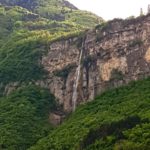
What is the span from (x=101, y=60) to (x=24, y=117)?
15.8 m

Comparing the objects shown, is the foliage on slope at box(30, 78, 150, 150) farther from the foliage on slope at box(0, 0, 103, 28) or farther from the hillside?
the foliage on slope at box(0, 0, 103, 28)

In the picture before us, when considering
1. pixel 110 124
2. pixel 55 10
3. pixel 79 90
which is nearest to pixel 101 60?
pixel 79 90

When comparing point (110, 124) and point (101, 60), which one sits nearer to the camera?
point (110, 124)

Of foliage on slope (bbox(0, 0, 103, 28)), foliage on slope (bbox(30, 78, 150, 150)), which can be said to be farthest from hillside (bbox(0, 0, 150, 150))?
foliage on slope (bbox(0, 0, 103, 28))

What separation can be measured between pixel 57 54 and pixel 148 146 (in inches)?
1649

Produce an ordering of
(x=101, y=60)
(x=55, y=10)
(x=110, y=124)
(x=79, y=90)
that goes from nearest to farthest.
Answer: (x=110, y=124), (x=79, y=90), (x=101, y=60), (x=55, y=10)

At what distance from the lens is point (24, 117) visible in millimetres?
80688

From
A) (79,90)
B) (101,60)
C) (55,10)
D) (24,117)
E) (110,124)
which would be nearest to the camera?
(110,124)

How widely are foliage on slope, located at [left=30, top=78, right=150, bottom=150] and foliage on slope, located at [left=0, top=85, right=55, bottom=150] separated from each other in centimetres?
300

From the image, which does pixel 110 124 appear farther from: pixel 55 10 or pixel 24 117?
pixel 55 10

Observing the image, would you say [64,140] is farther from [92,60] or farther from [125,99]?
[92,60]

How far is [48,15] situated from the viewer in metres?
158

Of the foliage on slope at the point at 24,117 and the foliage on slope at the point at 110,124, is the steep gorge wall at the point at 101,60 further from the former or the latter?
the foliage on slope at the point at 110,124

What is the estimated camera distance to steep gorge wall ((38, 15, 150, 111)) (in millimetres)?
83562
